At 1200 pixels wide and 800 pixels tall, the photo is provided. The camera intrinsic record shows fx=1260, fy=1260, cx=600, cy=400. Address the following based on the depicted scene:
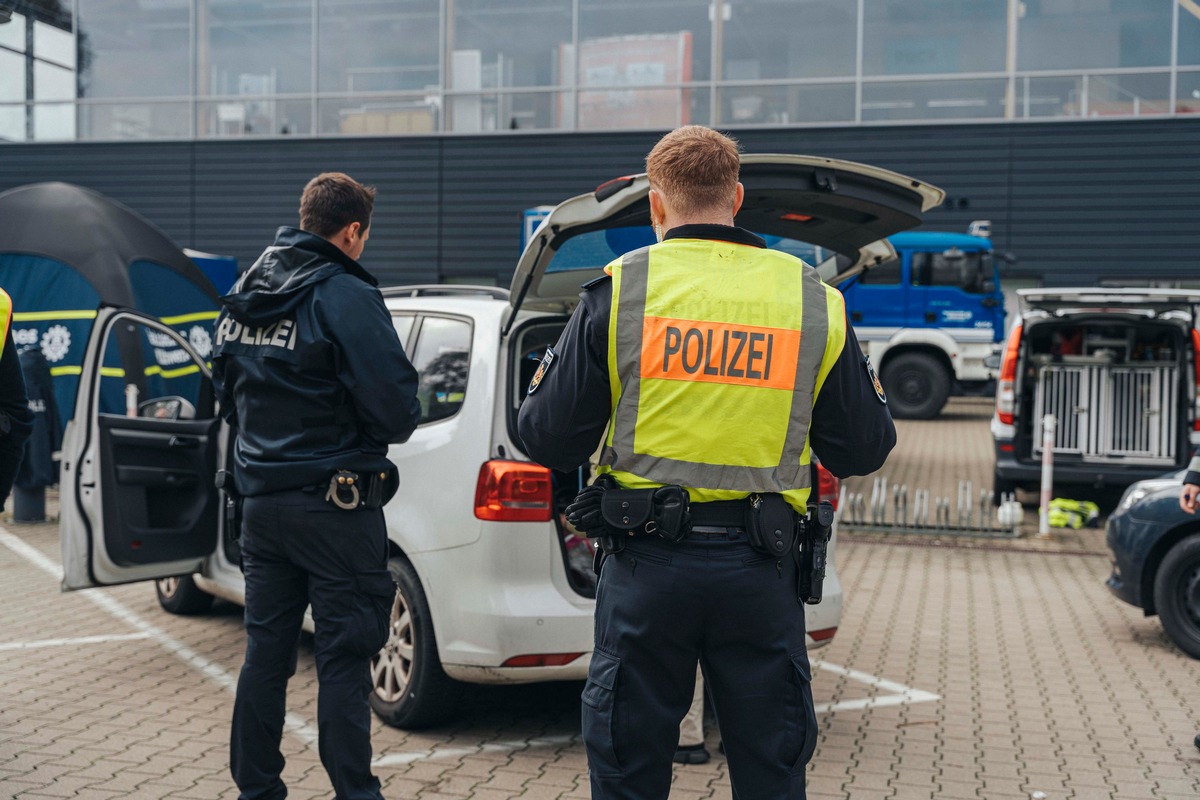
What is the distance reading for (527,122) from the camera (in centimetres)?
2048

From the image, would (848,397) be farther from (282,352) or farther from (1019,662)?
(1019,662)

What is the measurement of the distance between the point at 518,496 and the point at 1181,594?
4031mm

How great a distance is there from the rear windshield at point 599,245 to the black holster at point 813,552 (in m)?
1.72

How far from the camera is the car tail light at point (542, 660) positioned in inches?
180

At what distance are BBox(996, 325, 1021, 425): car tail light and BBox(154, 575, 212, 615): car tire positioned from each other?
7.07m

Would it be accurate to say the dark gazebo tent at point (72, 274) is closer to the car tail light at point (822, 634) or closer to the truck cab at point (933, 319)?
the car tail light at point (822, 634)

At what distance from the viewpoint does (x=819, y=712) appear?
18.2ft

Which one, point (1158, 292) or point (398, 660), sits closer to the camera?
point (398, 660)

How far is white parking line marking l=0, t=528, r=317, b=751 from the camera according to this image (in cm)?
504

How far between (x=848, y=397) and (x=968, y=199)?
17350 millimetres

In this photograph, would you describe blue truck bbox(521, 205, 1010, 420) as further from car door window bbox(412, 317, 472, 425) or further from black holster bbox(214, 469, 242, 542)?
black holster bbox(214, 469, 242, 542)

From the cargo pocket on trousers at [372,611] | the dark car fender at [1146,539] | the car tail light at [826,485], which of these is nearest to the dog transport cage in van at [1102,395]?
A: the dark car fender at [1146,539]

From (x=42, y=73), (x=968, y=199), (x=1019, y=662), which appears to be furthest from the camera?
(x=42, y=73)

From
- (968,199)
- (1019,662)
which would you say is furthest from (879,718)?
(968,199)
